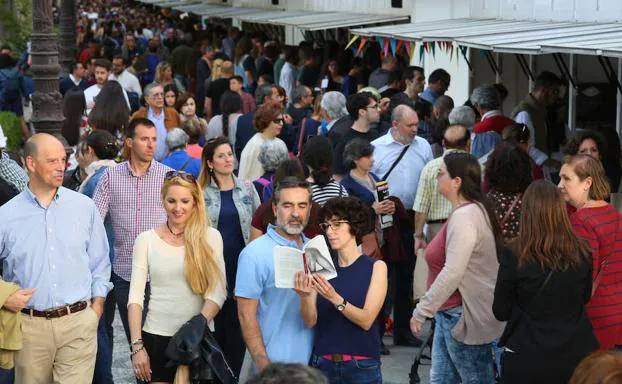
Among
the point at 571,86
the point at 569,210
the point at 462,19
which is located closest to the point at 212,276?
the point at 569,210

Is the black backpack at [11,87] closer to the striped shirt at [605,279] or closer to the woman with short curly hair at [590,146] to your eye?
the woman with short curly hair at [590,146]

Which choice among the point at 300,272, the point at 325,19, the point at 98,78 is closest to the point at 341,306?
the point at 300,272

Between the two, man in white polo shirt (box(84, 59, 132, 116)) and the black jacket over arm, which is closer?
the black jacket over arm

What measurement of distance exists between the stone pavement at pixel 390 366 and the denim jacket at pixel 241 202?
1443 millimetres

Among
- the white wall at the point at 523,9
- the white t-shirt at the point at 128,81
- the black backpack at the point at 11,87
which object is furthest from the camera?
the black backpack at the point at 11,87

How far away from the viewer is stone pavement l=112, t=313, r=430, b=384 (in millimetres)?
9352

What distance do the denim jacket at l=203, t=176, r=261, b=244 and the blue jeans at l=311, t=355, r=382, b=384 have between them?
2315 millimetres

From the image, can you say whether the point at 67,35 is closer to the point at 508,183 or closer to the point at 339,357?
the point at 508,183

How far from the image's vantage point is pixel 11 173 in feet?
27.2

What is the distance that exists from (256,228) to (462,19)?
10.2 metres

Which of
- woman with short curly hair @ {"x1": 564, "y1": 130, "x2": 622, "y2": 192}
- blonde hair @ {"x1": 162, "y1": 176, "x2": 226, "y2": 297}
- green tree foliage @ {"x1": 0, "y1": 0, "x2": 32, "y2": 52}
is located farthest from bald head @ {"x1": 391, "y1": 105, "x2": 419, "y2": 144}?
green tree foliage @ {"x1": 0, "y1": 0, "x2": 32, "y2": 52}

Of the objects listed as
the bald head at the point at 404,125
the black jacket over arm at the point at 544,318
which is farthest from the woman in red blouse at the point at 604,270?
the bald head at the point at 404,125

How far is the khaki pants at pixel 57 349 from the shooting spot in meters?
7.07

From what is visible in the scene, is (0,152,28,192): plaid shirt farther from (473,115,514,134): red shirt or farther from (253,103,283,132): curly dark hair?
(473,115,514,134): red shirt
